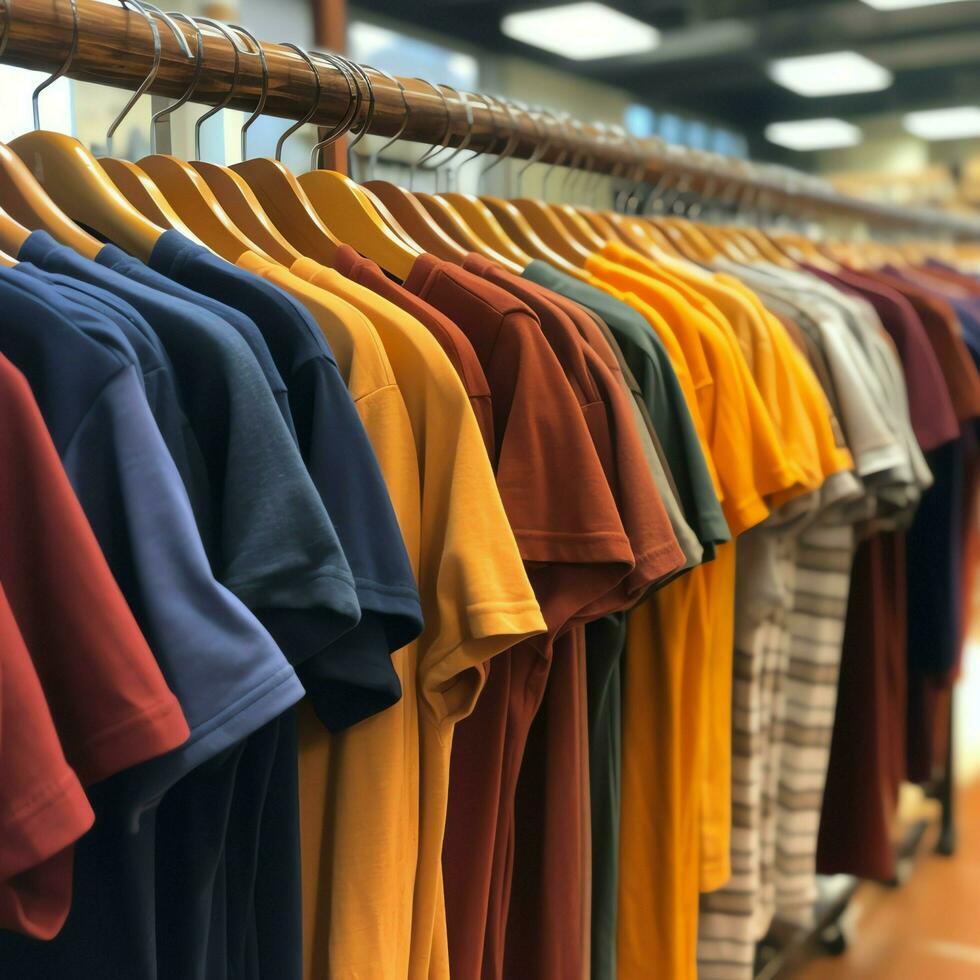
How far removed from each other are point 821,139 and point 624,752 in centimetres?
416

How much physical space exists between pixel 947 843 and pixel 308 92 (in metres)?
2.25

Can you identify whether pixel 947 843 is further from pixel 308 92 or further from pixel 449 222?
pixel 308 92

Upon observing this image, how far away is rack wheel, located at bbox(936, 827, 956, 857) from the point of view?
8.25ft

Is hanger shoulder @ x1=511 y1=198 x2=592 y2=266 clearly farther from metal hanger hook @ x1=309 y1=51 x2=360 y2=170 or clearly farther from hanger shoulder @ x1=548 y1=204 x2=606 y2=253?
metal hanger hook @ x1=309 y1=51 x2=360 y2=170

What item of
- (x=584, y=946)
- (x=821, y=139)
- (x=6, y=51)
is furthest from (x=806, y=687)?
(x=821, y=139)

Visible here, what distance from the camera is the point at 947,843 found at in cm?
252

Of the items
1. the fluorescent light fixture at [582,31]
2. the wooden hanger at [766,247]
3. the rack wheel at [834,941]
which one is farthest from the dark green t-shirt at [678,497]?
the fluorescent light fixture at [582,31]

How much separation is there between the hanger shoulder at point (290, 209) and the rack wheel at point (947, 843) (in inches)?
85.8

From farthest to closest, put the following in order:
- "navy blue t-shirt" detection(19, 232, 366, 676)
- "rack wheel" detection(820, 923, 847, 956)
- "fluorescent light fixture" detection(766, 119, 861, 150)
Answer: "fluorescent light fixture" detection(766, 119, 861, 150)
"rack wheel" detection(820, 923, 847, 956)
"navy blue t-shirt" detection(19, 232, 366, 676)

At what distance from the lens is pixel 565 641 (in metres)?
0.98

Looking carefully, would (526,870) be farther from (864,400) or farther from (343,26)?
(343,26)

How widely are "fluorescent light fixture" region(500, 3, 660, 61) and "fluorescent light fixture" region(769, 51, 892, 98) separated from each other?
25.8 inches

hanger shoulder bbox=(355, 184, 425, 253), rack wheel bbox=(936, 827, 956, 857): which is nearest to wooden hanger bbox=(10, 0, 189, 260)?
hanger shoulder bbox=(355, 184, 425, 253)

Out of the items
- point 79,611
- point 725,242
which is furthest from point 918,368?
point 79,611
